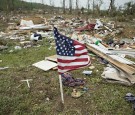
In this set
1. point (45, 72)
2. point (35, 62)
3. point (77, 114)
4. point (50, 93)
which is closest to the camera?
point (77, 114)

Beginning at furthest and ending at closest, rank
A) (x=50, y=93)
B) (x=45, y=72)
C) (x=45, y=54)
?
1. (x=45, y=54)
2. (x=45, y=72)
3. (x=50, y=93)

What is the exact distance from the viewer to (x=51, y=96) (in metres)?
4.91

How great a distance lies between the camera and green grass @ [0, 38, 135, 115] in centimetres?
434

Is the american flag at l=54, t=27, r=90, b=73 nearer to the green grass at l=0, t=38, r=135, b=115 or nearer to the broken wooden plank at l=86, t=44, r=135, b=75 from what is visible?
the green grass at l=0, t=38, r=135, b=115

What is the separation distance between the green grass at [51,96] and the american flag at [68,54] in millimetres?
880

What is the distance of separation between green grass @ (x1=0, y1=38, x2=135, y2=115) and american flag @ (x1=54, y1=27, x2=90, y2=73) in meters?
0.88

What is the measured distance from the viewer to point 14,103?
463cm

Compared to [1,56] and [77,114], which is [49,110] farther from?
[1,56]

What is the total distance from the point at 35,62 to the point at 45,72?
1.21 meters

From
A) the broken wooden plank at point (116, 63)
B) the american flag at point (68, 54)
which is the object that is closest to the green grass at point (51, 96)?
the broken wooden plank at point (116, 63)

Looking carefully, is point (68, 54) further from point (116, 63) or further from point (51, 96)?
point (116, 63)

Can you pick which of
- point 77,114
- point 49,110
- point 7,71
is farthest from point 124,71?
point 7,71

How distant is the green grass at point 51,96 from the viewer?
4.34 m

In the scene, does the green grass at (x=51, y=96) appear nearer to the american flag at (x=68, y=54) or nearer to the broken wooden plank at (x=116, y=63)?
the broken wooden plank at (x=116, y=63)
